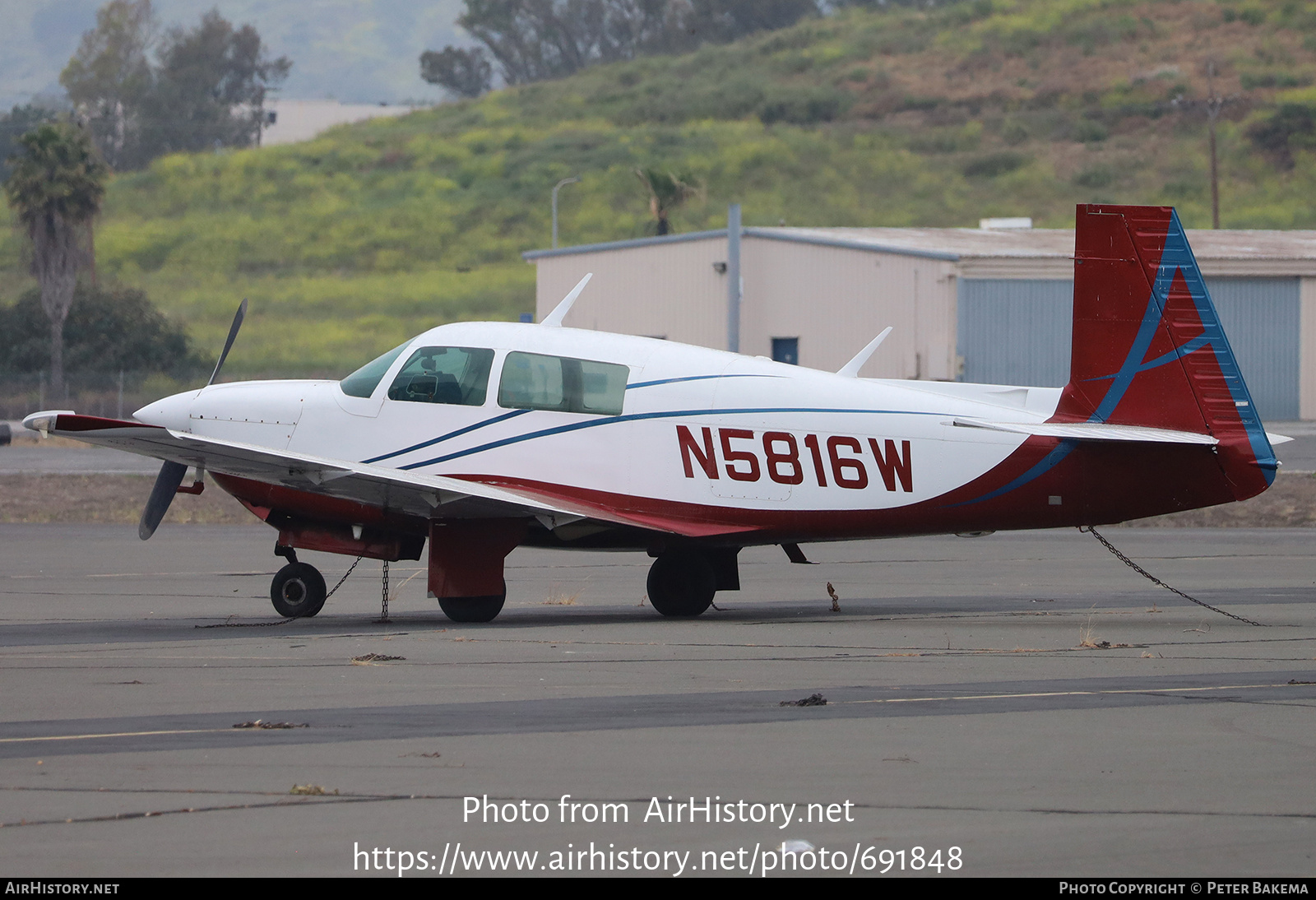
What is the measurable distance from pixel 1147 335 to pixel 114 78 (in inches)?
5671

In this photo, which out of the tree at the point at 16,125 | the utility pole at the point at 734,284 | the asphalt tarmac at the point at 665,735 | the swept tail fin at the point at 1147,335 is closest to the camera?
the asphalt tarmac at the point at 665,735

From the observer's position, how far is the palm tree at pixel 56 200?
53.8m

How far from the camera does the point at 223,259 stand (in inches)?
3369

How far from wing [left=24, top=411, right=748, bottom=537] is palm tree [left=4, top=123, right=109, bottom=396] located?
142 feet

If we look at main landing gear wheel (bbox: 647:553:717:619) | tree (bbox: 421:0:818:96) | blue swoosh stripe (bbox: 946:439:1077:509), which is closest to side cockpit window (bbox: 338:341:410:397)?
main landing gear wheel (bbox: 647:553:717:619)

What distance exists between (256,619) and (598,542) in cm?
297

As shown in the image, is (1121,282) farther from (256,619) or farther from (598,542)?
(256,619)

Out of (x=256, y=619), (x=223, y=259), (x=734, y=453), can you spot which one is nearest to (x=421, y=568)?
(x=256, y=619)

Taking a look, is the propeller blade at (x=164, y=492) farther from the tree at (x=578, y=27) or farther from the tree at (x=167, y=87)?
the tree at (x=578, y=27)

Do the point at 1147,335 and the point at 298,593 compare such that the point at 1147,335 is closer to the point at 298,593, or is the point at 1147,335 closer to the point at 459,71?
the point at 298,593

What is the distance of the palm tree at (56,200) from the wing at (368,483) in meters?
43.4

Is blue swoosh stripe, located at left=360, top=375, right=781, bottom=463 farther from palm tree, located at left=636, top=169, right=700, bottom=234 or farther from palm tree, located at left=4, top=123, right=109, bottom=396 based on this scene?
palm tree, located at left=636, top=169, right=700, bottom=234

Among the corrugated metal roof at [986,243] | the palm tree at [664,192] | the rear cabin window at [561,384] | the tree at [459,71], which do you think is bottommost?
the rear cabin window at [561,384]

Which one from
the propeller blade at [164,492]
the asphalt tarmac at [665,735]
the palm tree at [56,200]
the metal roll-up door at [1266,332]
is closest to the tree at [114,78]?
the palm tree at [56,200]
